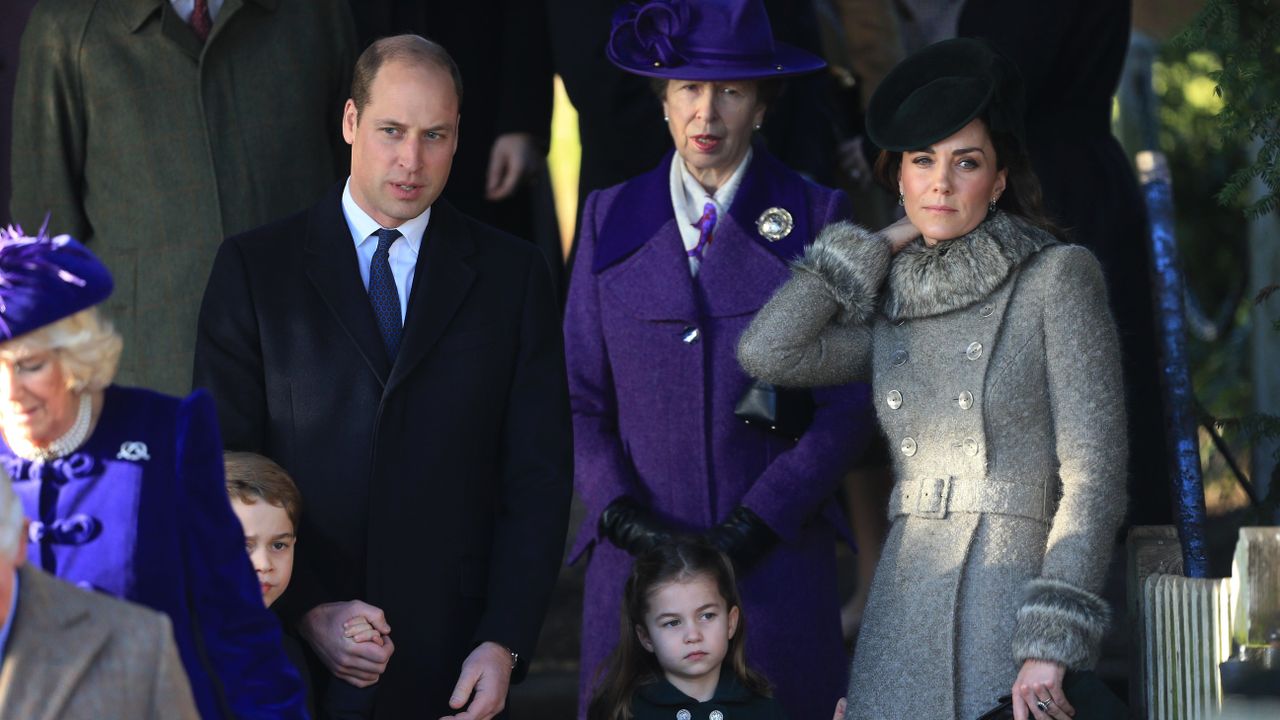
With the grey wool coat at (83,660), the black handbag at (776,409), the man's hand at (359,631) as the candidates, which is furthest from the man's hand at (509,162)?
the grey wool coat at (83,660)

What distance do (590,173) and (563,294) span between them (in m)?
1.01

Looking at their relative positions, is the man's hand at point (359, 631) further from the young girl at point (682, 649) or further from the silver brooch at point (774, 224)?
the silver brooch at point (774, 224)

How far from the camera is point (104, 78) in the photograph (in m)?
5.53

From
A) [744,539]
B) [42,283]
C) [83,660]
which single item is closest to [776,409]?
[744,539]

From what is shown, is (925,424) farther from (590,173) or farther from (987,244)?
(590,173)

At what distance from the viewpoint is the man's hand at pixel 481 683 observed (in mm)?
4160

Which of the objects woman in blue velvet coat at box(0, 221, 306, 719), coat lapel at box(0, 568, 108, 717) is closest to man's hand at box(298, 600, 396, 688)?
woman in blue velvet coat at box(0, 221, 306, 719)

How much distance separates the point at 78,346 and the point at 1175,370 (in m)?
3.18

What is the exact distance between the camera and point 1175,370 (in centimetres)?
540

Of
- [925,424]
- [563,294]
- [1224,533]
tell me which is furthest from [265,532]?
[1224,533]

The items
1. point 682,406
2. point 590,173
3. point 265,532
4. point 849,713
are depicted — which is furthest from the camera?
point 590,173

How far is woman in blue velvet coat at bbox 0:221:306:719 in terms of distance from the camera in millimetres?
3244

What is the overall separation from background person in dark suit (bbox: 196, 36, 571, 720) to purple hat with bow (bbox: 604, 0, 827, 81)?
0.90 metres

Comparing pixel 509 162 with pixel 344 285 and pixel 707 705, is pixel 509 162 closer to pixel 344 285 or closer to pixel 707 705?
pixel 344 285
